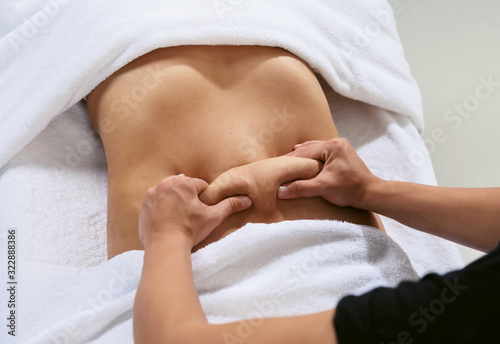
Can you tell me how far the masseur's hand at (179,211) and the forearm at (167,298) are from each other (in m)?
0.03

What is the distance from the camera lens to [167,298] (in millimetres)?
714

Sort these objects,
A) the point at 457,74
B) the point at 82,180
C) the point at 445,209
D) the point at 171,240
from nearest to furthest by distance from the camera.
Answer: the point at 171,240 < the point at 445,209 < the point at 82,180 < the point at 457,74

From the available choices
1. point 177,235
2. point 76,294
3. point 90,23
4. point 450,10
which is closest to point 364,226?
point 177,235

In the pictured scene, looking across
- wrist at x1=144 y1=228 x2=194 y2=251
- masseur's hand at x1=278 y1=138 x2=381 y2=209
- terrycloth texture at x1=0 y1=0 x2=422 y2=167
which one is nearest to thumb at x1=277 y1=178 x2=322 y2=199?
masseur's hand at x1=278 y1=138 x2=381 y2=209

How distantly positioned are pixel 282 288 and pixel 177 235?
204mm

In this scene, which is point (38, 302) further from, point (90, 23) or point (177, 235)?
point (90, 23)

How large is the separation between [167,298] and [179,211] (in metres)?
0.19

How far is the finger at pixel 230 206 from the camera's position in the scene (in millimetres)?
896

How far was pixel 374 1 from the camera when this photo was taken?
129 centimetres

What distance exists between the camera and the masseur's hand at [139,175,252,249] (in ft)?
2.80

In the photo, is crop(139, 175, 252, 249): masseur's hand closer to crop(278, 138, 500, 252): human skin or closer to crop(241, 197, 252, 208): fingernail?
crop(241, 197, 252, 208): fingernail

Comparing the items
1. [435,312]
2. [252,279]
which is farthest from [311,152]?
[435,312]

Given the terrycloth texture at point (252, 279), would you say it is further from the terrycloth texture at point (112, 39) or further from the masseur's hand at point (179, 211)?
the terrycloth texture at point (112, 39)

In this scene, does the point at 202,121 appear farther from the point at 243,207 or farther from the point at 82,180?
the point at 82,180
